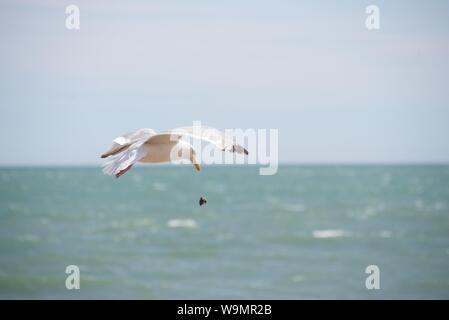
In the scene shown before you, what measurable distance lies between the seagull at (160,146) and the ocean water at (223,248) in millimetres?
13740

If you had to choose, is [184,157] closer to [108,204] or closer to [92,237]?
[92,237]

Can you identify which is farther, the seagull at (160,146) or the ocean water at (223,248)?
the ocean water at (223,248)

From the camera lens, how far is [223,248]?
26312 millimetres

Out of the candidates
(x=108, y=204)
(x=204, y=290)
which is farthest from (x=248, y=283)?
(x=108, y=204)

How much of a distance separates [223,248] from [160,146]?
20.3 metres

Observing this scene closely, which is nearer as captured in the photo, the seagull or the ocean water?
the seagull

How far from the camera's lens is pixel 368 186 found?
60062 millimetres

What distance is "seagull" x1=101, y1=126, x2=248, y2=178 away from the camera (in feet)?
19.3

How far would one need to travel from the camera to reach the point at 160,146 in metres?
6.26

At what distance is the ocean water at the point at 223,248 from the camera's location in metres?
20.7

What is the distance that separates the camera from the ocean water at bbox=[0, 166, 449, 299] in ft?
67.9

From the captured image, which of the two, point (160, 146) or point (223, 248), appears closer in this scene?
point (160, 146)

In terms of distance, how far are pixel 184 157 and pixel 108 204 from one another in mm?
36643

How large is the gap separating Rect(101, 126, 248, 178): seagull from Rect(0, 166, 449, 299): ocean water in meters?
13.7
